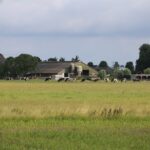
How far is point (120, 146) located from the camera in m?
15.3

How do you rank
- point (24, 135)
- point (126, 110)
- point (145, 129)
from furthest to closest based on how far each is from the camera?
point (126, 110)
point (145, 129)
point (24, 135)

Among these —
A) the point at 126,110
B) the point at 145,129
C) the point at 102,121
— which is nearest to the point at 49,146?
the point at 145,129

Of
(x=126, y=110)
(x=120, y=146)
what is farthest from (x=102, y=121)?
(x=120, y=146)

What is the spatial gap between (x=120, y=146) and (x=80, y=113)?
11.9 meters

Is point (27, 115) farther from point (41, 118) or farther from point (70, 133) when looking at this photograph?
point (70, 133)

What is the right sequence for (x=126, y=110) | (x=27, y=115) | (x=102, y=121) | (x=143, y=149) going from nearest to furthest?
1. (x=143, y=149)
2. (x=102, y=121)
3. (x=27, y=115)
4. (x=126, y=110)

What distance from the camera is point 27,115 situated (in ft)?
86.1

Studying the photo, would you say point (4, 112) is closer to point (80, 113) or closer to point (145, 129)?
point (80, 113)

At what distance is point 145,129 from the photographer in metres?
19.7

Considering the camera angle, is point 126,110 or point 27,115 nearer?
point 27,115

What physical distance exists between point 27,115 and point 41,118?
4.34ft

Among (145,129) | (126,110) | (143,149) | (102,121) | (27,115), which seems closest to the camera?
Answer: (143,149)

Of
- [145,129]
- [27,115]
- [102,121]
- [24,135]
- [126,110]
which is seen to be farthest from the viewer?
[126,110]

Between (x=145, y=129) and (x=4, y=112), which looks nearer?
(x=145, y=129)
